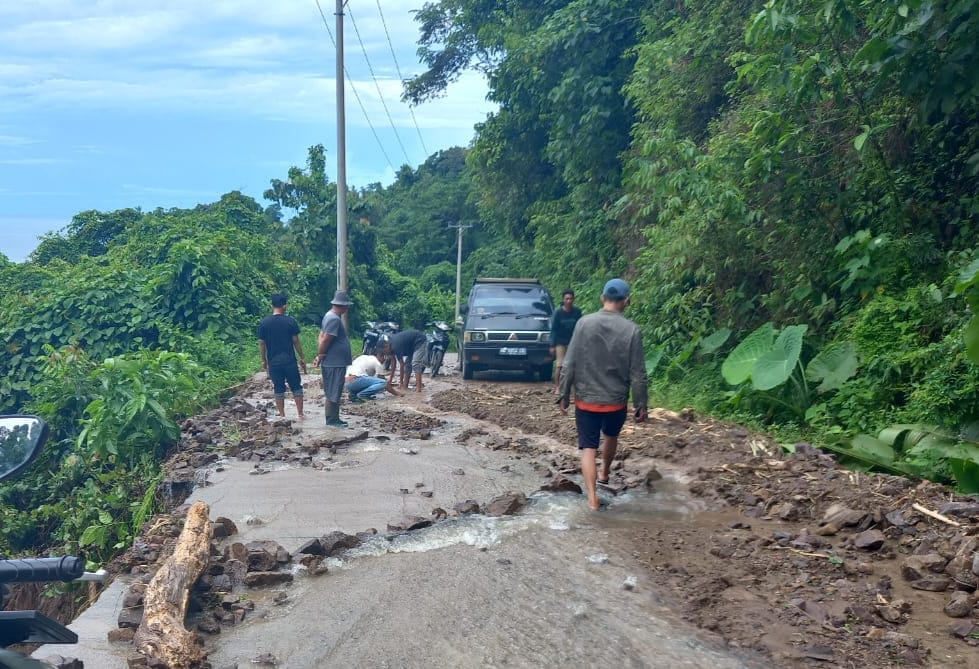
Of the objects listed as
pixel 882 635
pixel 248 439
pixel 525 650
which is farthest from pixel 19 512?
pixel 882 635

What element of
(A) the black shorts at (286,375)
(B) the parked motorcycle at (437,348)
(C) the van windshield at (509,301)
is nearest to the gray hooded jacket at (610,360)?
(A) the black shorts at (286,375)

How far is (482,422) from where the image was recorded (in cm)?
1284

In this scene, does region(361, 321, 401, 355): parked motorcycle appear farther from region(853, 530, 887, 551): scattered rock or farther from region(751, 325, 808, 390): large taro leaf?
region(853, 530, 887, 551): scattered rock

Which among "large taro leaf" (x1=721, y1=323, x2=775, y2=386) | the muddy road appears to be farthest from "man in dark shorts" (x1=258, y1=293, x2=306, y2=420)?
"large taro leaf" (x1=721, y1=323, x2=775, y2=386)

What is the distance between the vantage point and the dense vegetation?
891cm

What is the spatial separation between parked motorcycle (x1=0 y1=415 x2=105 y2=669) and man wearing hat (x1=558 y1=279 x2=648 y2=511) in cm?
508

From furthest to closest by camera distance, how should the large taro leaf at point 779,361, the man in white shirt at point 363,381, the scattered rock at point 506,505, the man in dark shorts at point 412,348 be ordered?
the man in dark shorts at point 412,348 → the man in white shirt at point 363,381 → the large taro leaf at point 779,361 → the scattered rock at point 506,505

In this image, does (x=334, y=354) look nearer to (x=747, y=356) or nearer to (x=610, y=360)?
(x=747, y=356)

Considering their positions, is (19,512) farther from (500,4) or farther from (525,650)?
(500,4)

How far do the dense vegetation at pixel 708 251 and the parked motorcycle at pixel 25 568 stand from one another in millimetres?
6095

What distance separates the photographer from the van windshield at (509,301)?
18453 mm

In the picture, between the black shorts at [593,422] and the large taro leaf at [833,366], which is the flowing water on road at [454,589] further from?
the large taro leaf at [833,366]

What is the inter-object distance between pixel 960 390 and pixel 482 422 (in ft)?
22.2

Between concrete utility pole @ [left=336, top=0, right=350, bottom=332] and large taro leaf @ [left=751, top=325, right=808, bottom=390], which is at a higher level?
concrete utility pole @ [left=336, top=0, right=350, bottom=332]
